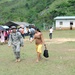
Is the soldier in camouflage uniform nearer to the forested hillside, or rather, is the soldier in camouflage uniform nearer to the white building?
the white building

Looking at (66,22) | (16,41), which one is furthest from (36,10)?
(16,41)

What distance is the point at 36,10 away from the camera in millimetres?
85812

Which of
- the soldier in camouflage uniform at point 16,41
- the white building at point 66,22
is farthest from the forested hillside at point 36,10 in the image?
the soldier in camouflage uniform at point 16,41

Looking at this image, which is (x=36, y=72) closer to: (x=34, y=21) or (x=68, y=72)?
(x=68, y=72)

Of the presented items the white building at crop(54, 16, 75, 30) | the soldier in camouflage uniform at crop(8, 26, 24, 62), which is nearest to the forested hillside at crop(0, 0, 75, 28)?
the white building at crop(54, 16, 75, 30)

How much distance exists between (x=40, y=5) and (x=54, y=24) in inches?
755

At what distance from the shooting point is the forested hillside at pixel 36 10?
72.4 metres

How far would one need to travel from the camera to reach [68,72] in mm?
10219

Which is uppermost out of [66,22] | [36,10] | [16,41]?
[36,10]

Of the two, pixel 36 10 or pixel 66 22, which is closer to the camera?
pixel 66 22

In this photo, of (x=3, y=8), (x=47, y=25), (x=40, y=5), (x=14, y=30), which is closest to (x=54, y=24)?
(x=47, y=25)

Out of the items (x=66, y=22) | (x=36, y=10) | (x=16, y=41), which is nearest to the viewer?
(x=16, y=41)

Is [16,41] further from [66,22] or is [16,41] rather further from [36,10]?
[36,10]

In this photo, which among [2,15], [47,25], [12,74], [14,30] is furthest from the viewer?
[2,15]
